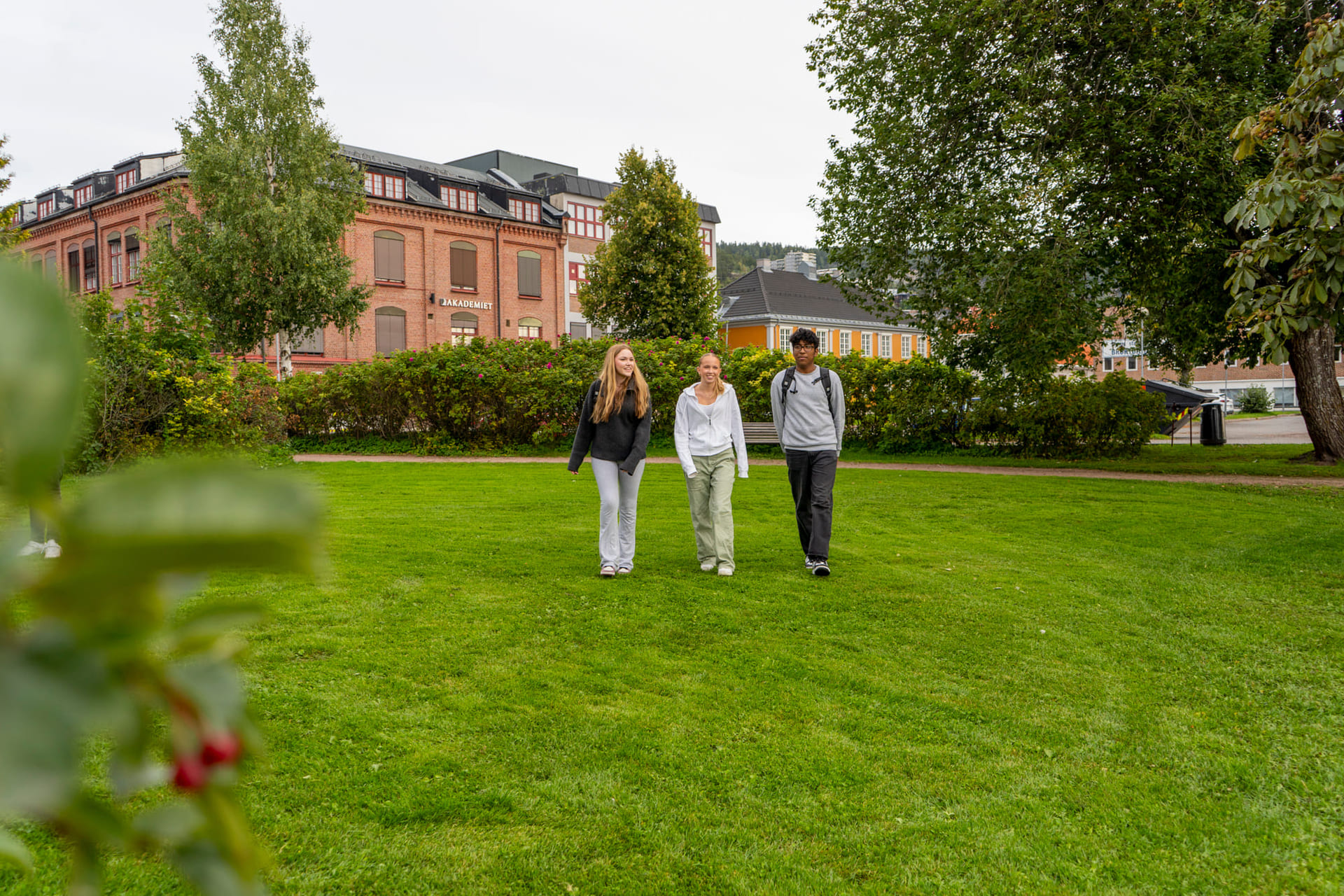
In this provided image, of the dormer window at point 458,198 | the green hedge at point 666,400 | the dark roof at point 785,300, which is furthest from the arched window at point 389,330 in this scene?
the dark roof at point 785,300

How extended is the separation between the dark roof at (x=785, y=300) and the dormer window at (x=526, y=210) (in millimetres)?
15847

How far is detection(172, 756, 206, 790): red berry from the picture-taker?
37 centimetres

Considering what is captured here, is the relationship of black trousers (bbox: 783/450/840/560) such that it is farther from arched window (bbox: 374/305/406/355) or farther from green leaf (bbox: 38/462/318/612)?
arched window (bbox: 374/305/406/355)

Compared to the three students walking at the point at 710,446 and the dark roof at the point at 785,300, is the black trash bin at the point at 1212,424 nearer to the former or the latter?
the three students walking at the point at 710,446

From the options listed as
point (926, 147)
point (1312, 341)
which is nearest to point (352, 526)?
point (926, 147)

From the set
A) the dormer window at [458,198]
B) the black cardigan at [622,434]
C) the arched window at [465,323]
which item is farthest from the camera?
the dormer window at [458,198]

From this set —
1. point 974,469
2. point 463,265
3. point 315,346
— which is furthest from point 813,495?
point 463,265

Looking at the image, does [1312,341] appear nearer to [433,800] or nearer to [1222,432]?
[1222,432]

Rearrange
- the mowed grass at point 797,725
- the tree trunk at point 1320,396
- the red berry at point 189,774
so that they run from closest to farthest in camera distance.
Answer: the red berry at point 189,774, the mowed grass at point 797,725, the tree trunk at point 1320,396

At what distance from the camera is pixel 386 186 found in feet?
146

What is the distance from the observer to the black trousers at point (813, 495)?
25.6 feet

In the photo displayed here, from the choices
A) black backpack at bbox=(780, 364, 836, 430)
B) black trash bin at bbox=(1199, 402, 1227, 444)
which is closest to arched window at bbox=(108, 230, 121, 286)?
black backpack at bbox=(780, 364, 836, 430)

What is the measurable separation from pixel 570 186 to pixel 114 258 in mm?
27076

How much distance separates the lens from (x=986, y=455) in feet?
63.3
